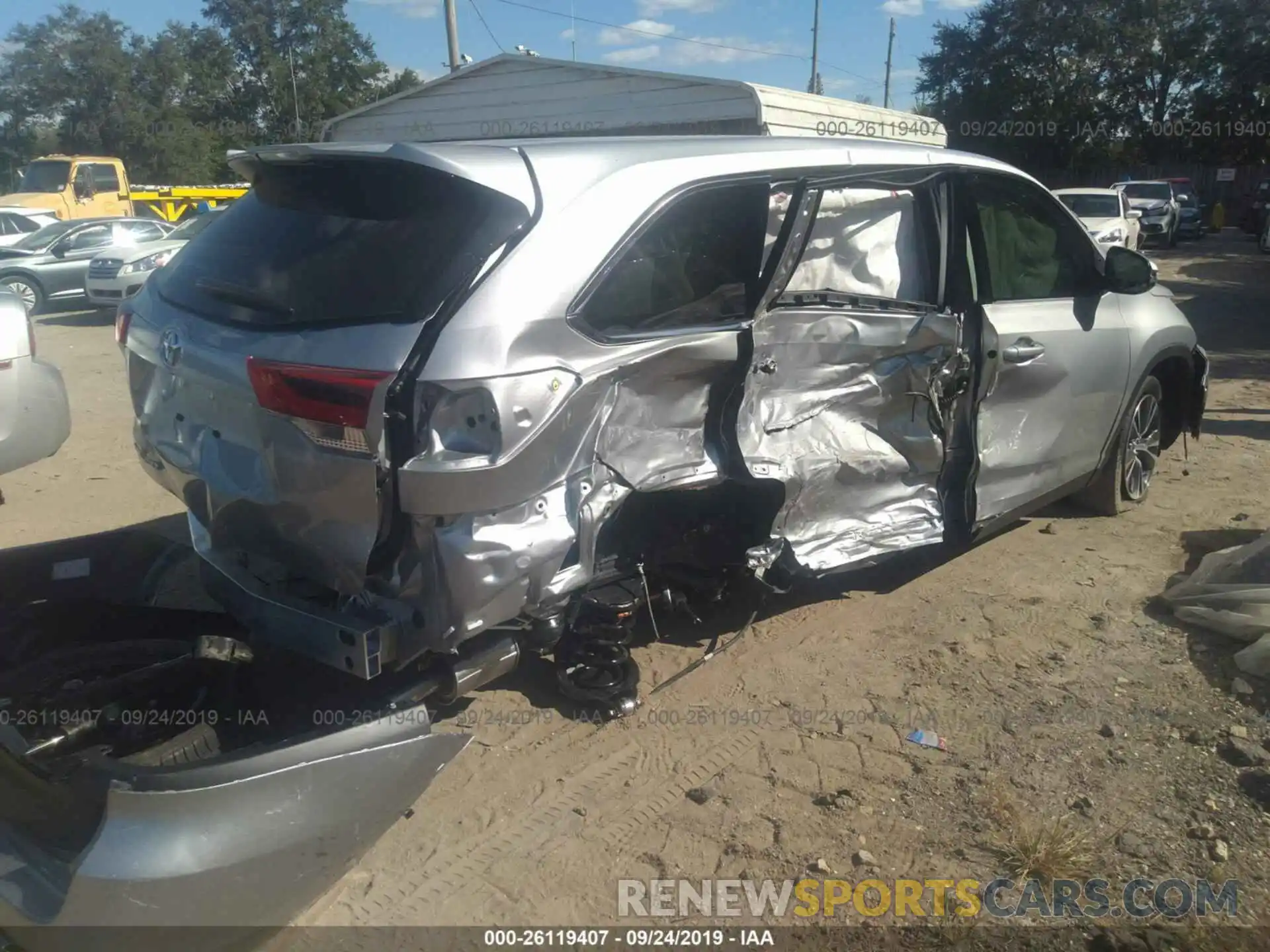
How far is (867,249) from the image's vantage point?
4059mm

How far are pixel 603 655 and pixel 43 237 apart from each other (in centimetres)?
1722

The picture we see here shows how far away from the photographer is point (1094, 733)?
11.5 feet

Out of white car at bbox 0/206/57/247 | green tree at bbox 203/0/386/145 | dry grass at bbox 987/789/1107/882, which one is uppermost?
green tree at bbox 203/0/386/145

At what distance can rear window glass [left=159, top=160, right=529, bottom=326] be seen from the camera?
276cm

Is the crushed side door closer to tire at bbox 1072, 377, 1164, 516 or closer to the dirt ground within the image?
the dirt ground

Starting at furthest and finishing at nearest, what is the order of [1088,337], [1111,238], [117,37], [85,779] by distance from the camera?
[117,37] < [1111,238] < [1088,337] < [85,779]

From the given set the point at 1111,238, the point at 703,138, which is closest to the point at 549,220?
the point at 703,138

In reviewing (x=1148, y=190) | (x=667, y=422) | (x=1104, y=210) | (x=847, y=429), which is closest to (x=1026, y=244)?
(x=847, y=429)

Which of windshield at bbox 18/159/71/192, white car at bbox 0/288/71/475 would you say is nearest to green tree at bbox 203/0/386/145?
windshield at bbox 18/159/71/192

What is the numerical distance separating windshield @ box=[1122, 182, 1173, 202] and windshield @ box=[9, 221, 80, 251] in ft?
84.8

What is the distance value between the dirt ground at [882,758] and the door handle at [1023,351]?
106 cm

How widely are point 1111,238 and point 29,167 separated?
23691mm

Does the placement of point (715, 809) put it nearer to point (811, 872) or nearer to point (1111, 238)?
point (811, 872)

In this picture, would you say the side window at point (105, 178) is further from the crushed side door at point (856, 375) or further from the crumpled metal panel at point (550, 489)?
the crumpled metal panel at point (550, 489)
